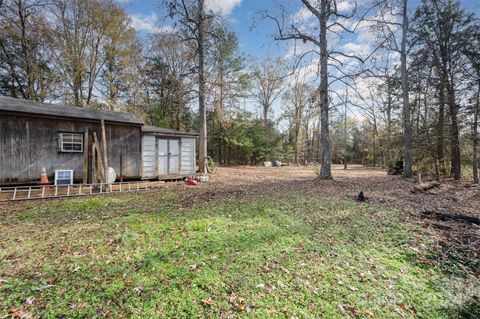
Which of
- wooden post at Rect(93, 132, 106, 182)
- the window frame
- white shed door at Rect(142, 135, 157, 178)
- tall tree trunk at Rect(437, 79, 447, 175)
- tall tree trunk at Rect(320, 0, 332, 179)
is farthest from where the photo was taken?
tall tree trunk at Rect(437, 79, 447, 175)

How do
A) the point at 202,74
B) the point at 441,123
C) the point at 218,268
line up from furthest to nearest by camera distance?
1. the point at 202,74
2. the point at 441,123
3. the point at 218,268

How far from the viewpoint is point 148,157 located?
10359 mm

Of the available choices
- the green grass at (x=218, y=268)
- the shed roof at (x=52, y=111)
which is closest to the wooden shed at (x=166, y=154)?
the shed roof at (x=52, y=111)

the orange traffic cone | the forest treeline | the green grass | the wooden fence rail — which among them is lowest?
the green grass

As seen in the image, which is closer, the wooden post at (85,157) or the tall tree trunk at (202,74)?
the wooden post at (85,157)

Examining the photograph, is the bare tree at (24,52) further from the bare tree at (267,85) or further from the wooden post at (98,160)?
the bare tree at (267,85)

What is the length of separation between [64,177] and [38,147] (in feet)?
4.53

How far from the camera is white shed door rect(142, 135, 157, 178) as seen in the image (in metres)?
10.3

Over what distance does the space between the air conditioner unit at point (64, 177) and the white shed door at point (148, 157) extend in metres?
2.73

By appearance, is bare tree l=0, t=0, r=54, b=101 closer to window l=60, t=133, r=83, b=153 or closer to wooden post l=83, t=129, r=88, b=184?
window l=60, t=133, r=83, b=153

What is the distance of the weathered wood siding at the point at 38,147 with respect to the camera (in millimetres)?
7578

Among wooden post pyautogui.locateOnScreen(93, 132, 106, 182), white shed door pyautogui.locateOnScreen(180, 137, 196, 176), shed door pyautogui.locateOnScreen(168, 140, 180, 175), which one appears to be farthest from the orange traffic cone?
white shed door pyautogui.locateOnScreen(180, 137, 196, 176)

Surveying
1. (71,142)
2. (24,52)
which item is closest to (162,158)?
(71,142)

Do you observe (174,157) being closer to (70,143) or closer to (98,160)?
(98,160)
